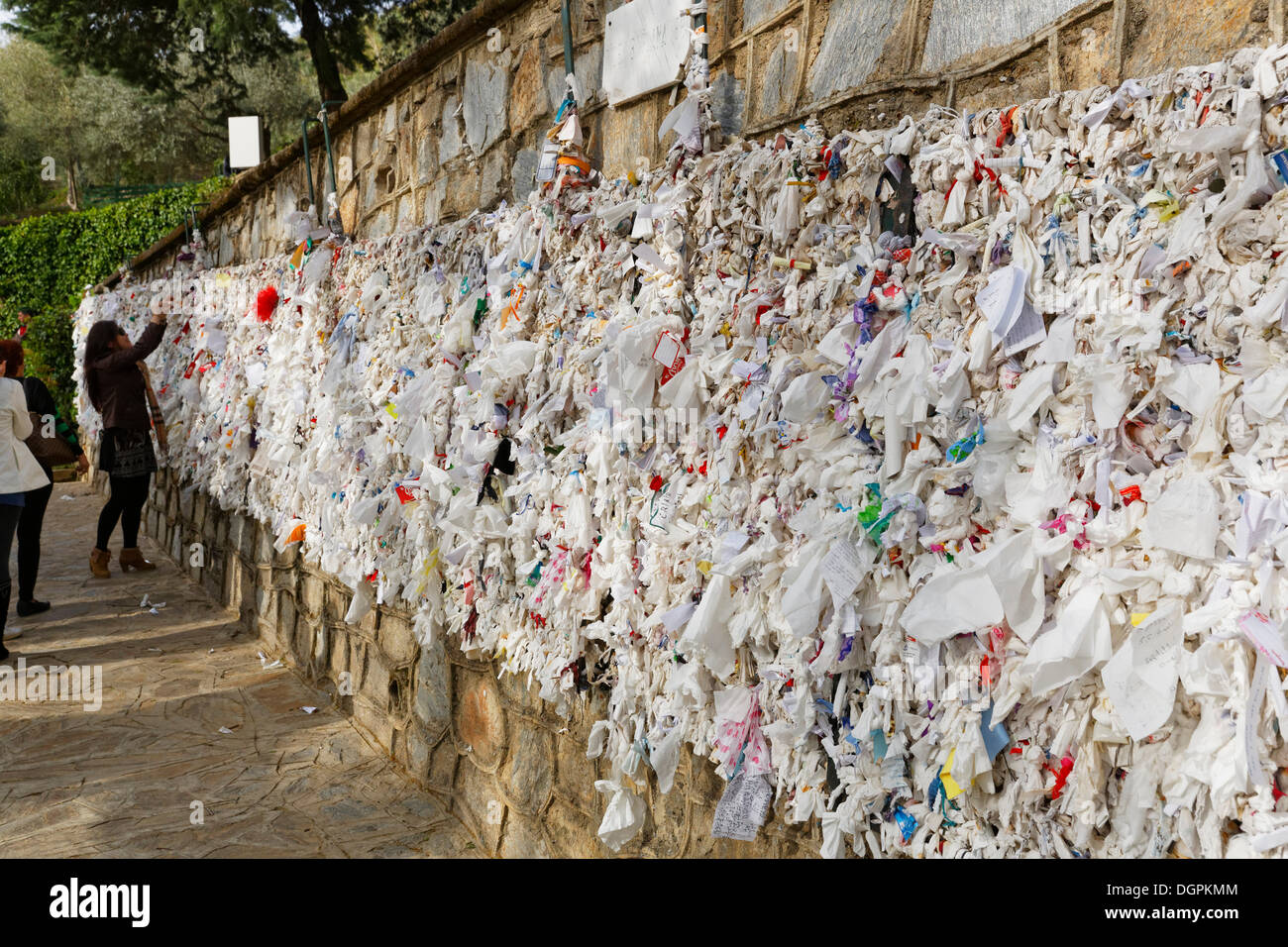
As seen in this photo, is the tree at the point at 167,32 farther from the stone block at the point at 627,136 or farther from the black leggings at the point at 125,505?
the stone block at the point at 627,136

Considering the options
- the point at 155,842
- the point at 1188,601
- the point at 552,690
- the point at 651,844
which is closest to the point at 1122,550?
the point at 1188,601

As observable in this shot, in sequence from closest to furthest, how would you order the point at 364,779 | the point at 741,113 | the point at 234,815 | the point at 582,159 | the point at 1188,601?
the point at 1188,601
the point at 741,113
the point at 582,159
the point at 234,815
the point at 364,779

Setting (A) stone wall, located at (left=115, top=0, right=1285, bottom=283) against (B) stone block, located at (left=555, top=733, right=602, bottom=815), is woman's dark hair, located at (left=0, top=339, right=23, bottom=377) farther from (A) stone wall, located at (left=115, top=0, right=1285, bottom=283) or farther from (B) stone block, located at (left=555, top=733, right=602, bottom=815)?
(B) stone block, located at (left=555, top=733, right=602, bottom=815)

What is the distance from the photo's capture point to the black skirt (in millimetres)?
7386

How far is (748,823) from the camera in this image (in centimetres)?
212

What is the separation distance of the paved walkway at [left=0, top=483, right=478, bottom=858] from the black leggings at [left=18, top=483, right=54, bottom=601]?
32 cm

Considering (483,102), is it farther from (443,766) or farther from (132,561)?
(132,561)

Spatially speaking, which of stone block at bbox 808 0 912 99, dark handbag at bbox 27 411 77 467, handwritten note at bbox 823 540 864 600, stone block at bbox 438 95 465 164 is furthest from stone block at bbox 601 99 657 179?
dark handbag at bbox 27 411 77 467

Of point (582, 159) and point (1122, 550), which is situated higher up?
point (582, 159)

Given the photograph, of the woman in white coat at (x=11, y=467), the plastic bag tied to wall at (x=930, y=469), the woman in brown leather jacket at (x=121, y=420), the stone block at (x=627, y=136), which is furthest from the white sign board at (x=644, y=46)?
the woman in brown leather jacket at (x=121, y=420)

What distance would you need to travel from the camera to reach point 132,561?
26.2ft

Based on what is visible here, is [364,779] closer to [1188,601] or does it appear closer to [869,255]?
[869,255]

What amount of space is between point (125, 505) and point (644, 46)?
256 inches

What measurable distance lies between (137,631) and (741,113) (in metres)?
5.56
